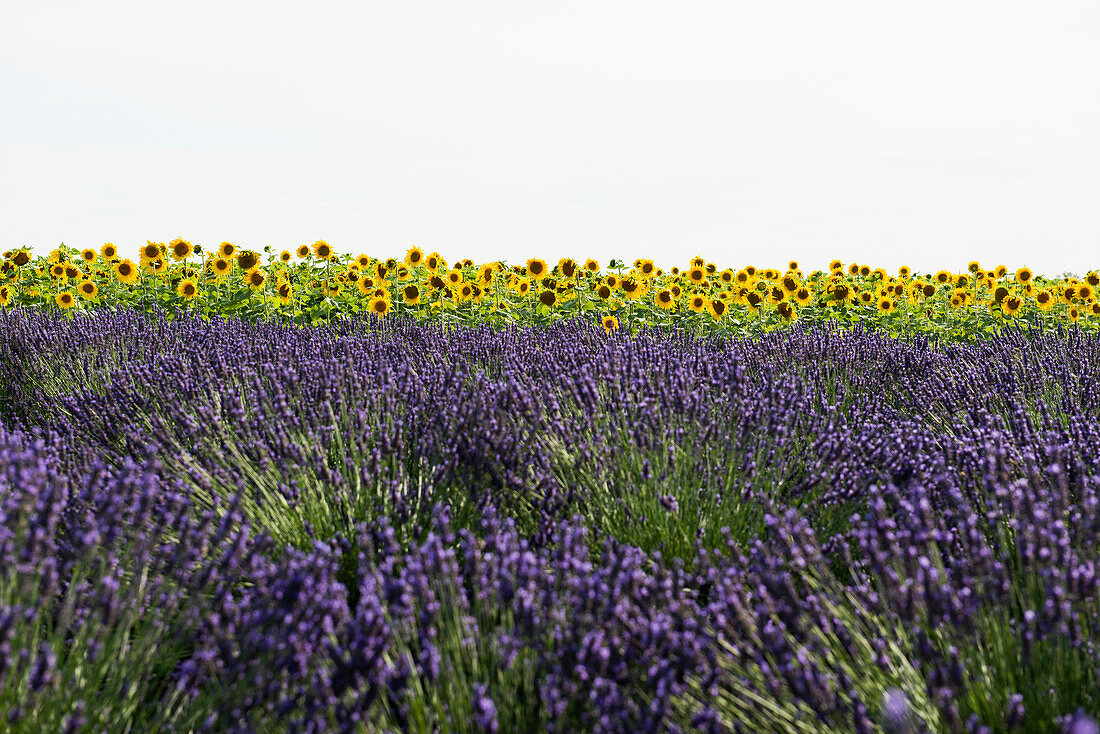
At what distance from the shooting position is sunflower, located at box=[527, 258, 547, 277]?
746cm

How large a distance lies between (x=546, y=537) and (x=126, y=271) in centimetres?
713

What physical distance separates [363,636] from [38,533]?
704mm

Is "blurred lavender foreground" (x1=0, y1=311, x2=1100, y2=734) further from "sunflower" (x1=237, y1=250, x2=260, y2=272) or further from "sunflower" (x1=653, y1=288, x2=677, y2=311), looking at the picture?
"sunflower" (x1=237, y1=250, x2=260, y2=272)

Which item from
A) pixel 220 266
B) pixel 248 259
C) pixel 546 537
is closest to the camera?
pixel 546 537

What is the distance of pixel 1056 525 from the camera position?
5.75 feet

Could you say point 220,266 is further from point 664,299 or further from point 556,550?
point 556,550

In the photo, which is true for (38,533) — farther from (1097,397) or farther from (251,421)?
(1097,397)

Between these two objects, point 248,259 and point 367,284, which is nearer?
point 367,284

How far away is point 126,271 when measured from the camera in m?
8.38

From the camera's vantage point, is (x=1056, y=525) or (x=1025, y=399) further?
(x=1025, y=399)

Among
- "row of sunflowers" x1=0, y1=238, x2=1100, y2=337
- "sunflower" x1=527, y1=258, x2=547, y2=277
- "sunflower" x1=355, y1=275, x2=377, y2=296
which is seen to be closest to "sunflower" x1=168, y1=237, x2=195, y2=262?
"row of sunflowers" x1=0, y1=238, x2=1100, y2=337

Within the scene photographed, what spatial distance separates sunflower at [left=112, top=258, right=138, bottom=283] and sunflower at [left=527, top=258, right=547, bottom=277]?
12.6ft

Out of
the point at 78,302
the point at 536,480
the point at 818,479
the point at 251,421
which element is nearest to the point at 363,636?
the point at 536,480

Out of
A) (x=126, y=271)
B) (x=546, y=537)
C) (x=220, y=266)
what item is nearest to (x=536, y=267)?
(x=220, y=266)
